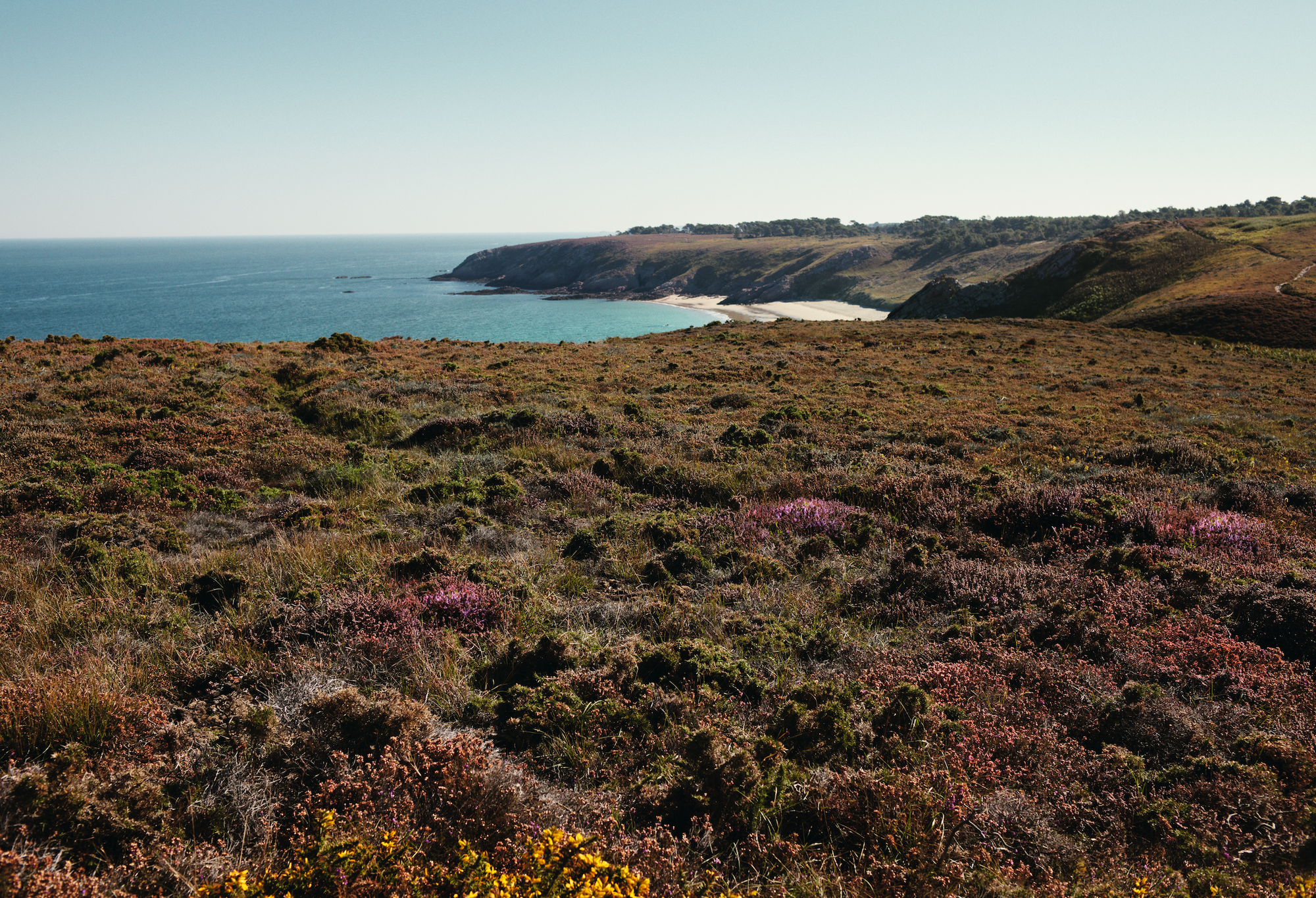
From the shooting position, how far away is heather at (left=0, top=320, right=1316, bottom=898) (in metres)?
3.13

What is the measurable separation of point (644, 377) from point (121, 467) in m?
17.2

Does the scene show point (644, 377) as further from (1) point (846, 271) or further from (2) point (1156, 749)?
(1) point (846, 271)

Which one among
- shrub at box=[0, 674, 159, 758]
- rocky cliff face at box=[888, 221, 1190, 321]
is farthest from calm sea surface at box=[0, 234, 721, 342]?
shrub at box=[0, 674, 159, 758]

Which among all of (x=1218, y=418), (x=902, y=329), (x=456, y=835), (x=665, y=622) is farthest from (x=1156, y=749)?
(x=902, y=329)

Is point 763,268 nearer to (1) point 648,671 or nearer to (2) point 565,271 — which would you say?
(2) point 565,271

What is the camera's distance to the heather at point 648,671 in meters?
3.13

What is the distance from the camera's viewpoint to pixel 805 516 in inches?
348

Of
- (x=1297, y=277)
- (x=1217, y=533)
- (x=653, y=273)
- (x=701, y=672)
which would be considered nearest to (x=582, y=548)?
(x=701, y=672)

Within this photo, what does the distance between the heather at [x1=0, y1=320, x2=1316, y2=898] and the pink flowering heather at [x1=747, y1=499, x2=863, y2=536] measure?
6cm

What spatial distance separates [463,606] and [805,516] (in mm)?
4979

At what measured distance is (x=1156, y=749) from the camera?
4152 millimetres

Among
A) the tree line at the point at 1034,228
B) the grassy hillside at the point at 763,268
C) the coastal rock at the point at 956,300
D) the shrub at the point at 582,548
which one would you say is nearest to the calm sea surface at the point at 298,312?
the grassy hillside at the point at 763,268

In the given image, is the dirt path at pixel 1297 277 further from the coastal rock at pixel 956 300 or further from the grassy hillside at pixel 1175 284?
the coastal rock at pixel 956 300

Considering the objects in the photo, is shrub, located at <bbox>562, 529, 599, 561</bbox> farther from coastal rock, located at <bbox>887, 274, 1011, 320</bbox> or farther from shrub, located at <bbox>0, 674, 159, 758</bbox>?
coastal rock, located at <bbox>887, 274, 1011, 320</bbox>
